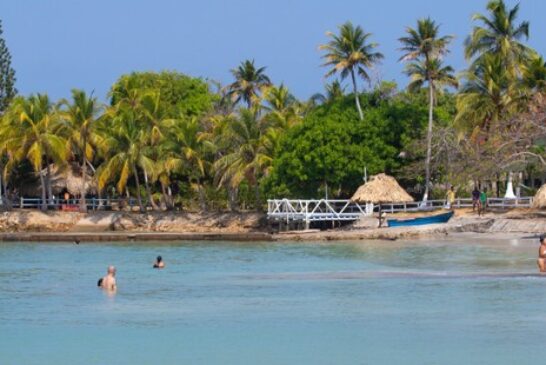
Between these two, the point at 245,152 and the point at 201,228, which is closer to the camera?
the point at 245,152

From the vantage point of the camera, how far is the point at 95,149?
63.1m

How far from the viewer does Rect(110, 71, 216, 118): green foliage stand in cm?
7438

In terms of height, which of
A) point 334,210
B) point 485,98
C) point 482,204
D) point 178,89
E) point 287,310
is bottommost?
point 287,310

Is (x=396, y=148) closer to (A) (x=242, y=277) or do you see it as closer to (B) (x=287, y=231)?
(B) (x=287, y=231)

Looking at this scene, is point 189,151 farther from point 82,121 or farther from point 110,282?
point 110,282

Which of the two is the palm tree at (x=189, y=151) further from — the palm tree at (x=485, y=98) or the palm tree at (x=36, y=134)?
the palm tree at (x=485, y=98)

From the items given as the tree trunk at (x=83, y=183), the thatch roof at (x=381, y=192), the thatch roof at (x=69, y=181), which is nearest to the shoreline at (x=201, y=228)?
the tree trunk at (x=83, y=183)

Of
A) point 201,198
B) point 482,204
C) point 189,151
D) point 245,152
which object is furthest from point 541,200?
point 201,198

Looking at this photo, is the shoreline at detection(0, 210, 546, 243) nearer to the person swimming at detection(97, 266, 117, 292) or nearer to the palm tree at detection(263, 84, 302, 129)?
the palm tree at detection(263, 84, 302, 129)

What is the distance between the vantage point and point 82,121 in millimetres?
60844

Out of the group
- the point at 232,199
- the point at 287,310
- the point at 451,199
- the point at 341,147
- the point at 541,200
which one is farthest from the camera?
the point at 232,199

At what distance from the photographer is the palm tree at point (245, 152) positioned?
185 feet

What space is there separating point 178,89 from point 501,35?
27.0 m

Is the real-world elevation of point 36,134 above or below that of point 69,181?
above
